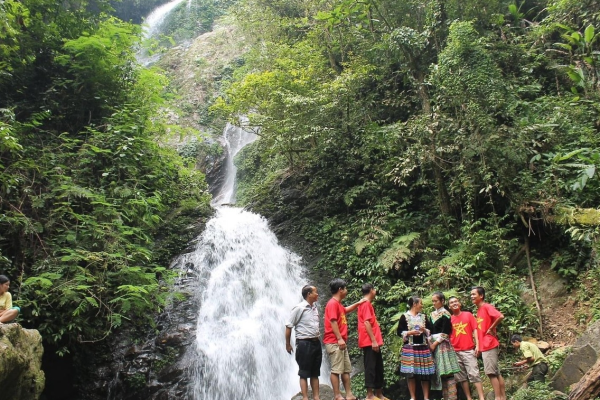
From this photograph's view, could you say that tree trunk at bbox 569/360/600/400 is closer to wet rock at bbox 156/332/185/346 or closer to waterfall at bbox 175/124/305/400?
waterfall at bbox 175/124/305/400

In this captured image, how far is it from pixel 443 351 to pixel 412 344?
43 centimetres

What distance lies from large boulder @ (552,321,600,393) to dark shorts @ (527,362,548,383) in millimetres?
193

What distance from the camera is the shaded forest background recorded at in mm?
7305

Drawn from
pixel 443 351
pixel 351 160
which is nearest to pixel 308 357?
pixel 443 351

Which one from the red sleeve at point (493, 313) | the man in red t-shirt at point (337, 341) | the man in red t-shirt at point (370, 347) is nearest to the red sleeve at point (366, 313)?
the man in red t-shirt at point (370, 347)

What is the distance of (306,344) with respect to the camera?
507 centimetres

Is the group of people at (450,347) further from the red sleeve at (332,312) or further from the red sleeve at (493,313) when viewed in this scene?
the red sleeve at (332,312)

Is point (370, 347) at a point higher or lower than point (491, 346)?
higher

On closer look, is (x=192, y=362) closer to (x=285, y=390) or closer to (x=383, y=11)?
(x=285, y=390)

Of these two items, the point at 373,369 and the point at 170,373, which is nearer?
the point at 373,369

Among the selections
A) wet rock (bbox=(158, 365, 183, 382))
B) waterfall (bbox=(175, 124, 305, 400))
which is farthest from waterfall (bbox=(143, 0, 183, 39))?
wet rock (bbox=(158, 365, 183, 382))

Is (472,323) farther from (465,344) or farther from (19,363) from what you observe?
(19,363)

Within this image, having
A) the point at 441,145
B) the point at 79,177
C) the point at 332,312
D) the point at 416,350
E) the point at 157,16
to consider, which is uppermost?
the point at 157,16

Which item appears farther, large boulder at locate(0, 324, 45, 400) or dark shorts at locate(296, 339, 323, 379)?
dark shorts at locate(296, 339, 323, 379)
